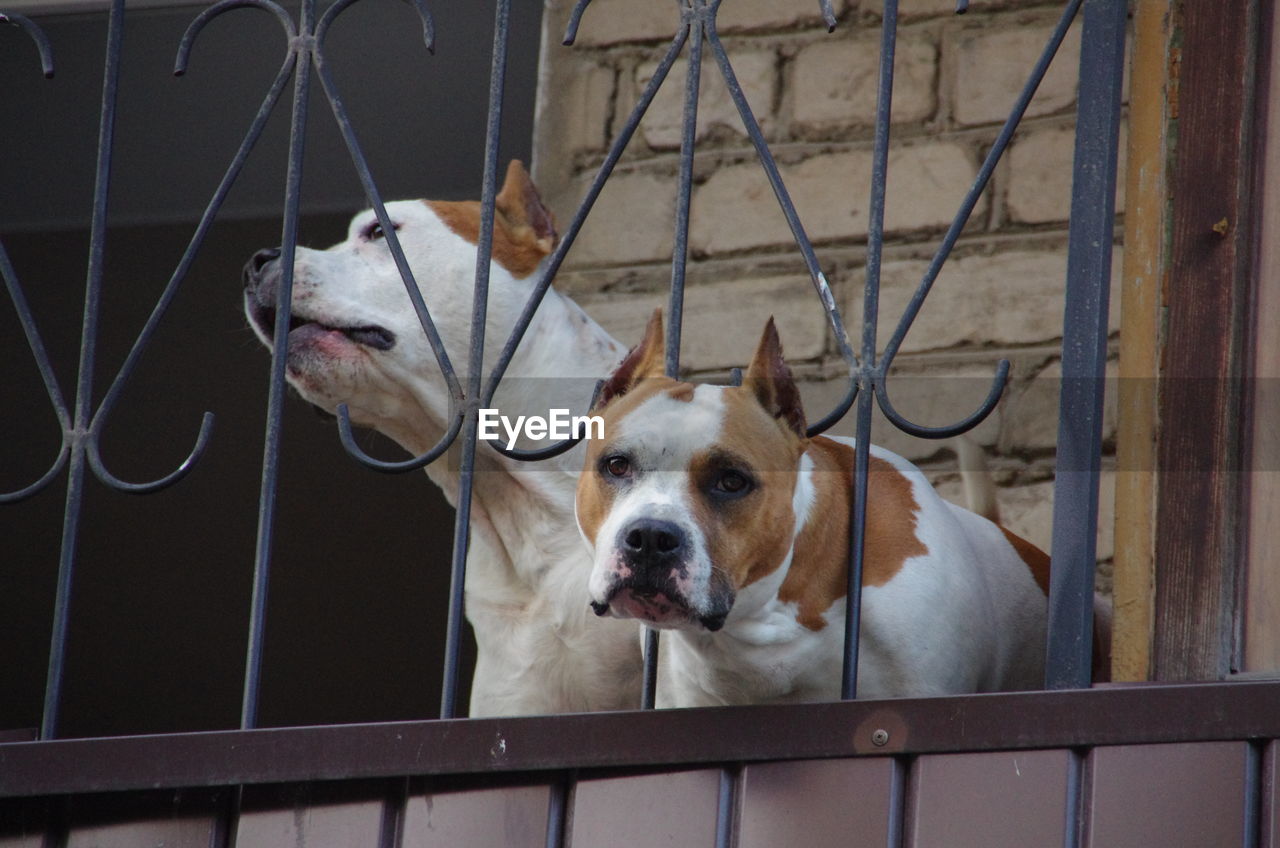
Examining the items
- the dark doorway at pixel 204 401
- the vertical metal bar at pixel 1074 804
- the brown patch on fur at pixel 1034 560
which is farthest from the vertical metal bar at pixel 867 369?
the dark doorway at pixel 204 401

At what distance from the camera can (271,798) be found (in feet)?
6.14

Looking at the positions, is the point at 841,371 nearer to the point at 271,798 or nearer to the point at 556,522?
the point at 556,522

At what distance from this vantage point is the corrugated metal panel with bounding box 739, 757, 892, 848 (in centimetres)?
169

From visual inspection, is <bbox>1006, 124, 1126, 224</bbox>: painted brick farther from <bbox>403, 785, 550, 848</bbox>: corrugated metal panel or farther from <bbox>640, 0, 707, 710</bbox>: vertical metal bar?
<bbox>403, 785, 550, 848</bbox>: corrugated metal panel

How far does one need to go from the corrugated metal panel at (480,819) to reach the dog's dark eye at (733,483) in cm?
37

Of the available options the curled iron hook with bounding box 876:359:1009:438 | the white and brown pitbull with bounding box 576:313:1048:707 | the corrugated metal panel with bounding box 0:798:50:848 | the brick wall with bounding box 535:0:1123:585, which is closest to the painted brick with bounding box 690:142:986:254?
the brick wall with bounding box 535:0:1123:585

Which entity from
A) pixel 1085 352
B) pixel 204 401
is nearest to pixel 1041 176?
pixel 1085 352

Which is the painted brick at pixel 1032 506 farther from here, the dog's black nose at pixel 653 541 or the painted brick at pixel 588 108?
the dog's black nose at pixel 653 541

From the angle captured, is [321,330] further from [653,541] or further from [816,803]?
[816,803]

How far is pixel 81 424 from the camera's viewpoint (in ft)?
6.39

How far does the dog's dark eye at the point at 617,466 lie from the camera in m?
1.87

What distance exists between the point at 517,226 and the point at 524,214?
0.02 metres

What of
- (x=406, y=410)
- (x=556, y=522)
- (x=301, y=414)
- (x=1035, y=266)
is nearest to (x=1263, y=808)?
(x=556, y=522)

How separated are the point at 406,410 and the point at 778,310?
961 mm
